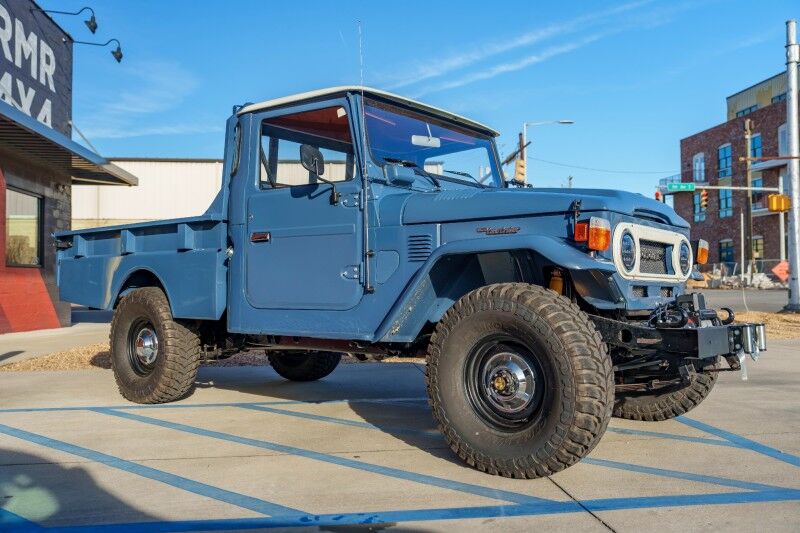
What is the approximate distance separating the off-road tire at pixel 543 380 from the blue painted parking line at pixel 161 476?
110cm

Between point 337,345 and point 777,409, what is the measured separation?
3.75 m

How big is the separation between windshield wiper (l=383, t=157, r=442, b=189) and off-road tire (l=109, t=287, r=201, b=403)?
2.41m

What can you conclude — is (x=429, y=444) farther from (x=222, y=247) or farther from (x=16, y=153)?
(x=16, y=153)

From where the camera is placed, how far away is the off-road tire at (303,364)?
7.19 m

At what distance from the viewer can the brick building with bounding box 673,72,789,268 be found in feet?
141

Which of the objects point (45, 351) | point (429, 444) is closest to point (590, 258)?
point (429, 444)

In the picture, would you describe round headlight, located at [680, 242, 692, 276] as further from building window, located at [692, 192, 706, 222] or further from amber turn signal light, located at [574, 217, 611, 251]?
building window, located at [692, 192, 706, 222]

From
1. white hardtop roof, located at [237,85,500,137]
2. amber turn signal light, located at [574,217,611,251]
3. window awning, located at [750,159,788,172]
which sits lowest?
amber turn signal light, located at [574,217,611,251]

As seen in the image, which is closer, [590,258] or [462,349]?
[590,258]

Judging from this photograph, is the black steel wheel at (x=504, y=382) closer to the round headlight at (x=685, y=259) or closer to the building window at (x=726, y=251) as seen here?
the round headlight at (x=685, y=259)

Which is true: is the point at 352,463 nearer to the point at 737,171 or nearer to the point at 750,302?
the point at 750,302

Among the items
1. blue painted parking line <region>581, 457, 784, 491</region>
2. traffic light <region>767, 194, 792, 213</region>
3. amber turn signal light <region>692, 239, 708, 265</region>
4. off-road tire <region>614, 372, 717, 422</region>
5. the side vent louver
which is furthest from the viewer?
traffic light <region>767, 194, 792, 213</region>

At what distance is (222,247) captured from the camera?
5.44m

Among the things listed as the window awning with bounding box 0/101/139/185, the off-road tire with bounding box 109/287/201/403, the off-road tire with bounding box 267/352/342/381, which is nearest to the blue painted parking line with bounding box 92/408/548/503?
the off-road tire with bounding box 109/287/201/403
